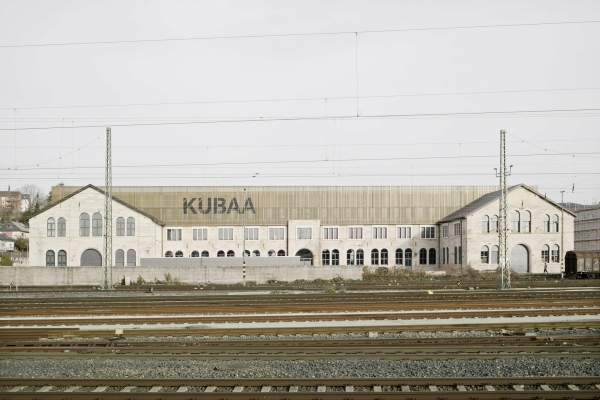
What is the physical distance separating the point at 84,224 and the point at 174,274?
19814 mm

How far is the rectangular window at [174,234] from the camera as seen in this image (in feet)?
216

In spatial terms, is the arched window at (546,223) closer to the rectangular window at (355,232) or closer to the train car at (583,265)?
the train car at (583,265)

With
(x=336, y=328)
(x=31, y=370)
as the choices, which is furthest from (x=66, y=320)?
(x=336, y=328)

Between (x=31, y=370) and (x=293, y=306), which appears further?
(x=293, y=306)

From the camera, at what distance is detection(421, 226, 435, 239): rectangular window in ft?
222

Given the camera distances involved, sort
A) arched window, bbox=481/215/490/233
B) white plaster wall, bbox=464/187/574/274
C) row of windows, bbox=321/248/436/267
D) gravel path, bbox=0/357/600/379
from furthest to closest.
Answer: row of windows, bbox=321/248/436/267, arched window, bbox=481/215/490/233, white plaster wall, bbox=464/187/574/274, gravel path, bbox=0/357/600/379

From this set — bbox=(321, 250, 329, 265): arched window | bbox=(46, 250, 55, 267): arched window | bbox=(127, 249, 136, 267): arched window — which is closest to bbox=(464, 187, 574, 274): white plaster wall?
bbox=(321, 250, 329, 265): arched window

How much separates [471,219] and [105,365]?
49705 millimetres

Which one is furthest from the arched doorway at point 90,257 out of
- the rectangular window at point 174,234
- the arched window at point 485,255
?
the arched window at point 485,255

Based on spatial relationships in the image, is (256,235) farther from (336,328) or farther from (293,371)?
(293,371)

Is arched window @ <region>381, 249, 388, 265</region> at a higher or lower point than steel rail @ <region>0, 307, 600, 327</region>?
lower

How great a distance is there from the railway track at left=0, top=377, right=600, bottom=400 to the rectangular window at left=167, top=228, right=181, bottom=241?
53996 mm

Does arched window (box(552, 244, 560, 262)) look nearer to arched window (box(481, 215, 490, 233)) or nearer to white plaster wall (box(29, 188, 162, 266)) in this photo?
arched window (box(481, 215, 490, 233))

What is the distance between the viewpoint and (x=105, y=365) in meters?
14.2
